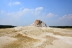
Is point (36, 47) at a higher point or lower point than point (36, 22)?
lower

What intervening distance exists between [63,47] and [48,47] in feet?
5.78

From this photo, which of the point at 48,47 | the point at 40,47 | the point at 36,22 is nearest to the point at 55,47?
the point at 48,47

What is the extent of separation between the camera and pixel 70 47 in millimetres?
14445

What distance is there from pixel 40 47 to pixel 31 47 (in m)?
1.03

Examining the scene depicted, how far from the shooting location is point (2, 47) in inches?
533

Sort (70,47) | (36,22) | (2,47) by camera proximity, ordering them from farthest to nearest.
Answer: (36,22) → (70,47) → (2,47)

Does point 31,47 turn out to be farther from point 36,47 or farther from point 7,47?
point 7,47

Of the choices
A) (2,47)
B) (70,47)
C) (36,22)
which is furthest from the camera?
(36,22)

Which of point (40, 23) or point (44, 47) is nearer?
point (44, 47)

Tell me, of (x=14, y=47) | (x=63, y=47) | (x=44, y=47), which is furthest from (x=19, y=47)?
(x=63, y=47)

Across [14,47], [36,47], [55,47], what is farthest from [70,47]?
[14,47]

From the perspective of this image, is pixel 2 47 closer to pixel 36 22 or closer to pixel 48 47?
pixel 48 47

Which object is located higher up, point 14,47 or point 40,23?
point 40,23

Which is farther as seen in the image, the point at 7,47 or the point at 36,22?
the point at 36,22
